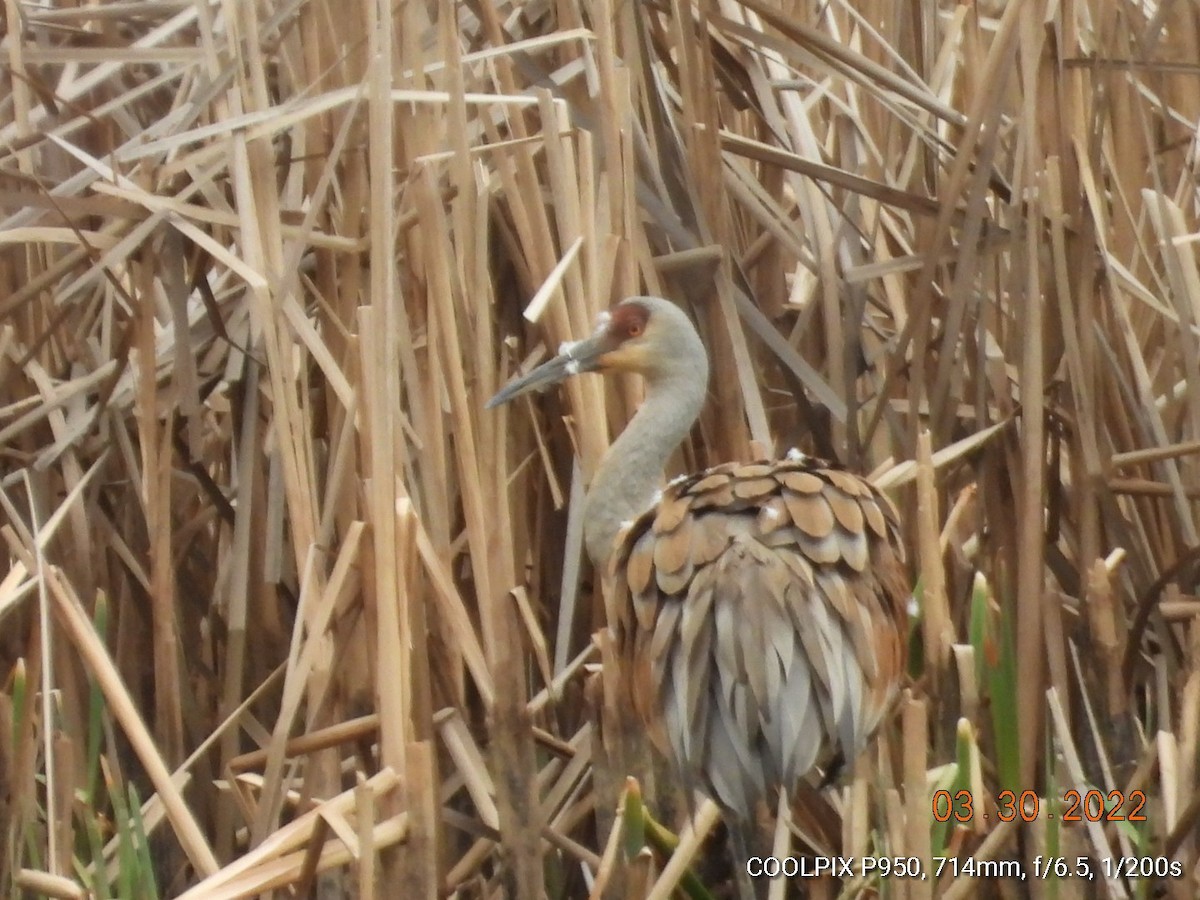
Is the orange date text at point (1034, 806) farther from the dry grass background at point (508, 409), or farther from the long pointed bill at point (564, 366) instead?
the long pointed bill at point (564, 366)

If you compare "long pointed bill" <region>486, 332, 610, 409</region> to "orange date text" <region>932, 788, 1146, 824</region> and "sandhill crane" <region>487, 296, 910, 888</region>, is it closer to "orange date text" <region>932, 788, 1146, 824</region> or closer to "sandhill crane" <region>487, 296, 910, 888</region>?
"sandhill crane" <region>487, 296, 910, 888</region>

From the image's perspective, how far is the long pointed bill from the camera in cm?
271

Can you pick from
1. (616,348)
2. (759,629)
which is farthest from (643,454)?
(759,629)

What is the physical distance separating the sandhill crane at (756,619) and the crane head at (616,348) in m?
0.01

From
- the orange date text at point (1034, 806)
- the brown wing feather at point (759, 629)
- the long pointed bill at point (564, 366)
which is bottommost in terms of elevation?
the orange date text at point (1034, 806)

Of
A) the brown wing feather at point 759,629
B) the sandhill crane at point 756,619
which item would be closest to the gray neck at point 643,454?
the sandhill crane at point 756,619

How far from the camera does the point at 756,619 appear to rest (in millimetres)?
2449

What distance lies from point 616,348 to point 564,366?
0.09 m

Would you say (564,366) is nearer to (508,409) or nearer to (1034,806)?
(508,409)

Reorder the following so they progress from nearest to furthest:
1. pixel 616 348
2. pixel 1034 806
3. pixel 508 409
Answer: pixel 1034 806, pixel 616 348, pixel 508 409

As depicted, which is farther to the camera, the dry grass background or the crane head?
the crane head

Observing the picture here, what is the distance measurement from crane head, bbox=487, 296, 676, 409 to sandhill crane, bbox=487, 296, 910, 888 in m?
0.01

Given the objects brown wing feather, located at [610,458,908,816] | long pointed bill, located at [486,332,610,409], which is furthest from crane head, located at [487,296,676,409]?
brown wing feather, located at [610,458,908,816]

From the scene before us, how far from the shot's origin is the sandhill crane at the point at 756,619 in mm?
2467
